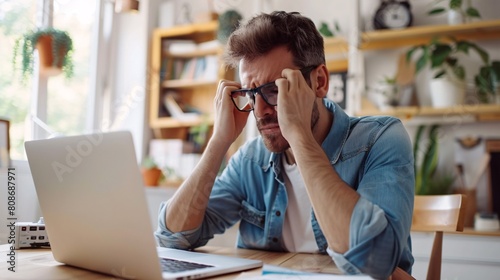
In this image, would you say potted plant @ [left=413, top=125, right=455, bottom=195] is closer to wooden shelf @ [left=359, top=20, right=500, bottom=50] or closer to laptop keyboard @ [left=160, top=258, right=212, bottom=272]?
wooden shelf @ [left=359, top=20, right=500, bottom=50]

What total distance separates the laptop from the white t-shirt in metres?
0.36

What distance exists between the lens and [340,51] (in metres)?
3.09

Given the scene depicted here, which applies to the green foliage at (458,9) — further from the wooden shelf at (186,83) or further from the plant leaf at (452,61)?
the wooden shelf at (186,83)

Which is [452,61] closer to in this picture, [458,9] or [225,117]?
[458,9]

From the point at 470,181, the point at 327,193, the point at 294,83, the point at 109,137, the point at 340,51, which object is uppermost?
the point at 340,51

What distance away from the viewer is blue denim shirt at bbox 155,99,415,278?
0.93 meters

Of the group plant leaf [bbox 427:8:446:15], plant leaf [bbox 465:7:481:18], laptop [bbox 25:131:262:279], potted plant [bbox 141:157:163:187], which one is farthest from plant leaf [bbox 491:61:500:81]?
laptop [bbox 25:131:262:279]

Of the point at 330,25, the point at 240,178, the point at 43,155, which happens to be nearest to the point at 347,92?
the point at 330,25

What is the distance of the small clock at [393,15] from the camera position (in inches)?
115

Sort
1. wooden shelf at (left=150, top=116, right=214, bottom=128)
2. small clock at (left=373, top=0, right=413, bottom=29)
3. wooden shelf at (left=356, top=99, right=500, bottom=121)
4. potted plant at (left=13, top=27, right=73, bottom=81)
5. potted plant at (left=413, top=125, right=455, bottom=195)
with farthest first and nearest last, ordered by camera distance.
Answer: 1. wooden shelf at (left=150, top=116, right=214, bottom=128)
2. small clock at (left=373, top=0, right=413, bottom=29)
3. potted plant at (left=413, top=125, right=455, bottom=195)
4. wooden shelf at (left=356, top=99, right=500, bottom=121)
5. potted plant at (left=13, top=27, right=73, bottom=81)

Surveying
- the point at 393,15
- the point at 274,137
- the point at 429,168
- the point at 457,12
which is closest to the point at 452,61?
the point at 457,12

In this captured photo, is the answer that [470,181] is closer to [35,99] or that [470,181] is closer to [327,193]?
[327,193]

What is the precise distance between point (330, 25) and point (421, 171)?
3.57 ft

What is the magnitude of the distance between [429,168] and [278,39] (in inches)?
71.3
